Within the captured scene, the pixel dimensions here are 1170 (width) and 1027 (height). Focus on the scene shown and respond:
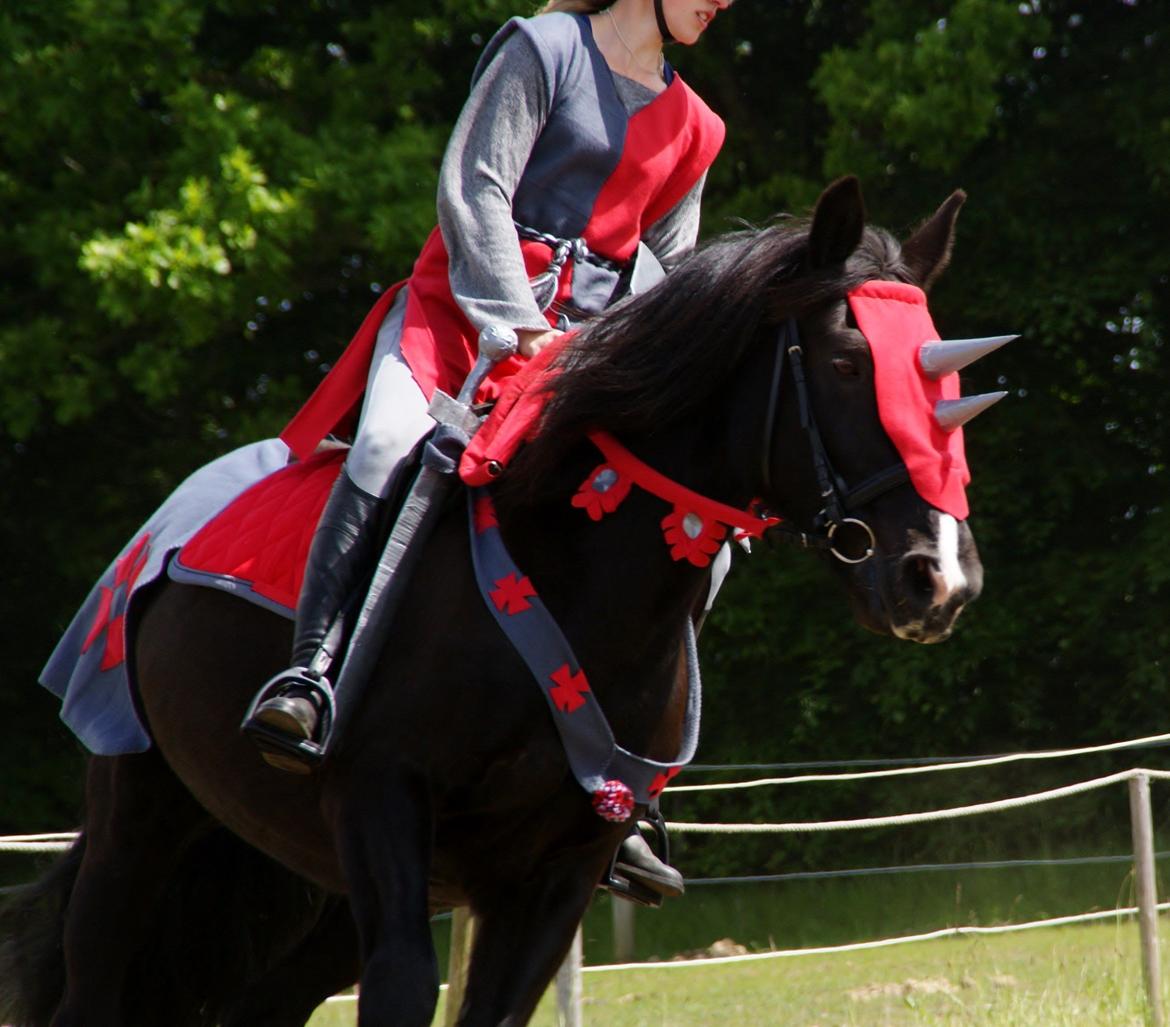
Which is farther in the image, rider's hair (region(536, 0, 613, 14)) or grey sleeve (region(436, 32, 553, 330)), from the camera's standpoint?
rider's hair (region(536, 0, 613, 14))

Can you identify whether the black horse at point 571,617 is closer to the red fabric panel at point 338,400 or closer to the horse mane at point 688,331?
the horse mane at point 688,331

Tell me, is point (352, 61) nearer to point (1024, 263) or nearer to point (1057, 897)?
point (1024, 263)

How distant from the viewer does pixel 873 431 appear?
2764 millimetres

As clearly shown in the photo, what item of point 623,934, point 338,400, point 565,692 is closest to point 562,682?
point 565,692

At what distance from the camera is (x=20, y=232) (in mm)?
10297

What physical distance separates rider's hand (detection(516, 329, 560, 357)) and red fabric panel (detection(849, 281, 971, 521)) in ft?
2.22

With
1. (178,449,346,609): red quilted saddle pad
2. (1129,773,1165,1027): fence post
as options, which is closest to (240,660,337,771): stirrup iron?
(178,449,346,609): red quilted saddle pad

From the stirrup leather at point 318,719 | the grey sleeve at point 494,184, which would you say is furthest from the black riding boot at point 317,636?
the grey sleeve at point 494,184

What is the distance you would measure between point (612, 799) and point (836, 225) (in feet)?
3.61

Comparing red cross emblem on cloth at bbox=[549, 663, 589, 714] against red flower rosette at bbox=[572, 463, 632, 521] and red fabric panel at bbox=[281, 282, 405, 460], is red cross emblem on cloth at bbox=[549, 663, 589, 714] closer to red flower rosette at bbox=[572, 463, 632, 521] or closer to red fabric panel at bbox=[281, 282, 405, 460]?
red flower rosette at bbox=[572, 463, 632, 521]

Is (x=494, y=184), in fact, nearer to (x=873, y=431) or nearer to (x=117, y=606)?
(x=873, y=431)

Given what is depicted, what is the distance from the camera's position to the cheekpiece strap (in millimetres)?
2980

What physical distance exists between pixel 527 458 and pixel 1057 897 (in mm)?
8188

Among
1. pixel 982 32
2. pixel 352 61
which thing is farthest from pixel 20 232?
pixel 982 32
